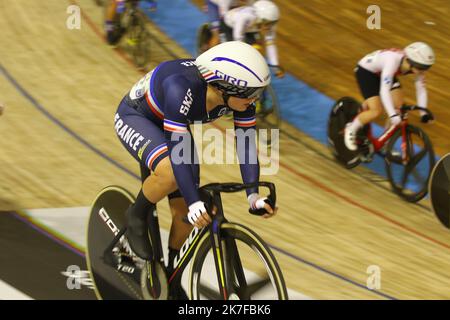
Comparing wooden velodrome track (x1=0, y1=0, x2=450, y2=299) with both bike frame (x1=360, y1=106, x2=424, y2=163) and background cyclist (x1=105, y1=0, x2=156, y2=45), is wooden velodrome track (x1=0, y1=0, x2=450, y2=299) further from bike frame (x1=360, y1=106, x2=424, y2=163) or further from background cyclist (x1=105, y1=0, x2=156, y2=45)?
bike frame (x1=360, y1=106, x2=424, y2=163)

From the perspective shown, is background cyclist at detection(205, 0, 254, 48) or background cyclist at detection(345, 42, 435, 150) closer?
background cyclist at detection(345, 42, 435, 150)

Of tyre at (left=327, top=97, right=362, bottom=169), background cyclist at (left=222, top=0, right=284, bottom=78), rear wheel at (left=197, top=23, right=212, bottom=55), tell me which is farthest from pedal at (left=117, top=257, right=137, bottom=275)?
rear wheel at (left=197, top=23, right=212, bottom=55)

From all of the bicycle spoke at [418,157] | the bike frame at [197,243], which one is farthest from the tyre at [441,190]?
the bike frame at [197,243]

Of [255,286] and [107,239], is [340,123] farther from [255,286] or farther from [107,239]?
[255,286]

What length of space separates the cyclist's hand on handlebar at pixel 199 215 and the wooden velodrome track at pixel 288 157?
1503 millimetres

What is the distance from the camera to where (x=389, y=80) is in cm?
707

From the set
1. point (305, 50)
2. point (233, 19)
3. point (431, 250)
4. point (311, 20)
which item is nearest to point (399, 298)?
point (431, 250)

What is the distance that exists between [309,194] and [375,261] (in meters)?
1.23

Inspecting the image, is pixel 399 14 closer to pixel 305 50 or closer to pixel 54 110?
pixel 305 50

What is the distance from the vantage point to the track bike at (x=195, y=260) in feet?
12.8

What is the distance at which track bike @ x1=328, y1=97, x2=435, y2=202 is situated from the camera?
6.99 m

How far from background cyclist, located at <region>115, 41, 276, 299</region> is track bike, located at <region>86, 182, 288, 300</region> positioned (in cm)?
9

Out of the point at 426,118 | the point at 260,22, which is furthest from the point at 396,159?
the point at 260,22

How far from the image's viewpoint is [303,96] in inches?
346
